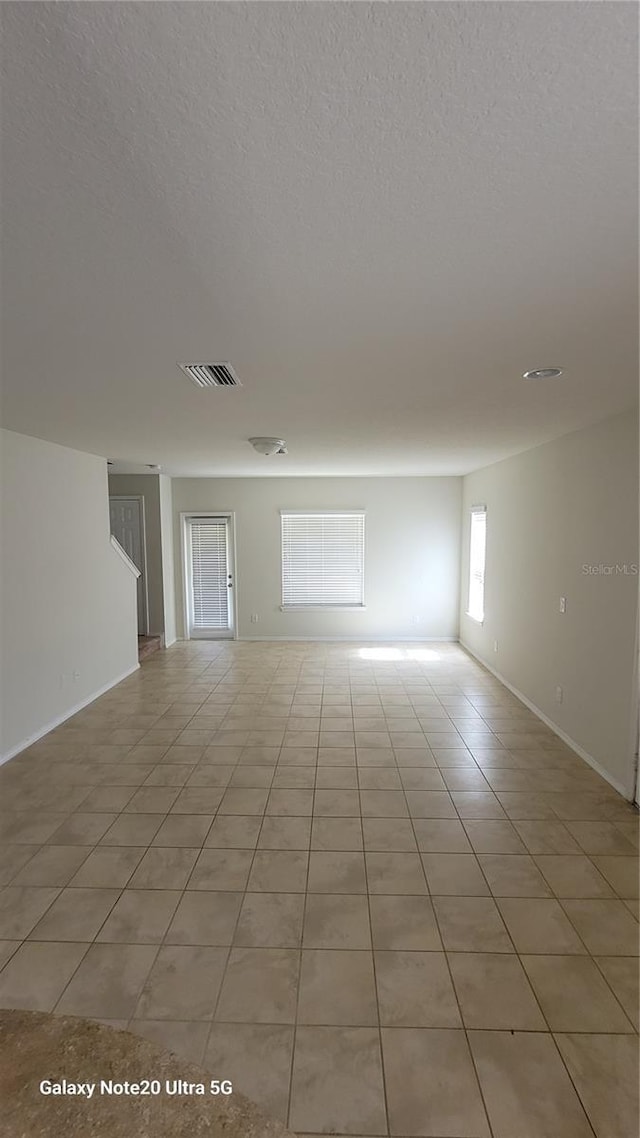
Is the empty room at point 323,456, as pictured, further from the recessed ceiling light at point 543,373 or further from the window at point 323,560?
the window at point 323,560

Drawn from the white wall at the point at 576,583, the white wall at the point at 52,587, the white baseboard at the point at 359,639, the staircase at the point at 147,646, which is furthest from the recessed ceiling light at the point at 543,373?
the staircase at the point at 147,646

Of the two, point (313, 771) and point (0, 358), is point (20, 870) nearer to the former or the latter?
point (313, 771)

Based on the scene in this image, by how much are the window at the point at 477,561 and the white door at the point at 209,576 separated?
356 centimetres

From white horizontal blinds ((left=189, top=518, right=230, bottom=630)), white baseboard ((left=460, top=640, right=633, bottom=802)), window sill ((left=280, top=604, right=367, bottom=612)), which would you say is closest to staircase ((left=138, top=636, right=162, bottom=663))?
white horizontal blinds ((left=189, top=518, right=230, bottom=630))

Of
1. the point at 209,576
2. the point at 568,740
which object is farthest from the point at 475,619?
the point at 209,576

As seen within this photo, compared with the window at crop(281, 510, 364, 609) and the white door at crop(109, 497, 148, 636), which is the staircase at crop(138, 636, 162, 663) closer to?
the white door at crop(109, 497, 148, 636)

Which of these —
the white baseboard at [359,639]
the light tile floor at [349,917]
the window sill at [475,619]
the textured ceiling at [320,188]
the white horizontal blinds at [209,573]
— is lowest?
the light tile floor at [349,917]

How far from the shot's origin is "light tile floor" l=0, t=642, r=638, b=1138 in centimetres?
159

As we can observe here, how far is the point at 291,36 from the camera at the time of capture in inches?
29.7

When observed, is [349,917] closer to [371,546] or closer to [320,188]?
[320,188]

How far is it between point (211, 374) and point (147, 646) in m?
5.25

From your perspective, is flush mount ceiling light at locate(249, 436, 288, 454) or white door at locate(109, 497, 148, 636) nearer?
flush mount ceiling light at locate(249, 436, 288, 454)

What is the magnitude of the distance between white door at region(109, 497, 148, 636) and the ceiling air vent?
5.08 meters

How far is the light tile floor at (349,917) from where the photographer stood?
1.59 m
